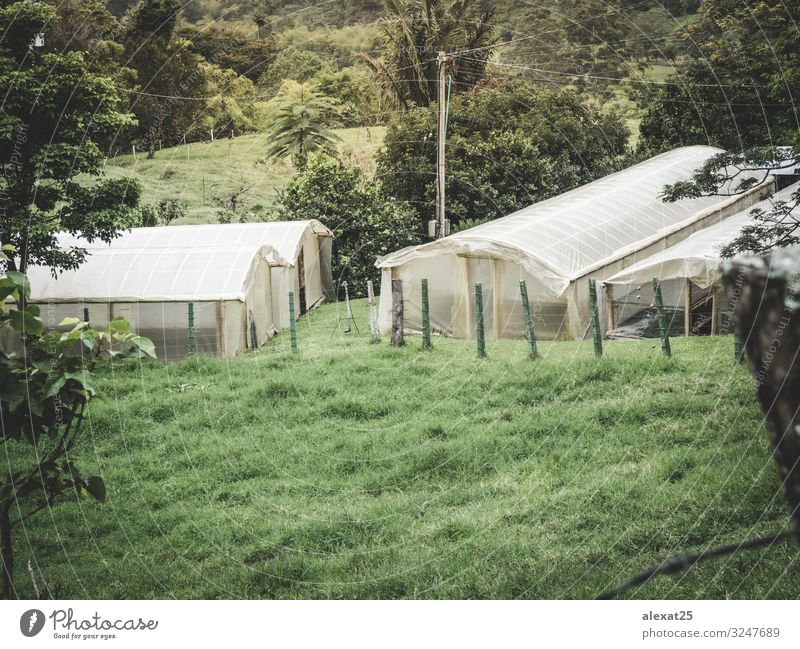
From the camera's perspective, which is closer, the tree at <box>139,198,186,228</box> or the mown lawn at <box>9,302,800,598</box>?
the mown lawn at <box>9,302,800,598</box>

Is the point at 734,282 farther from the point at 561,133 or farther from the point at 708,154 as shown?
the point at 561,133

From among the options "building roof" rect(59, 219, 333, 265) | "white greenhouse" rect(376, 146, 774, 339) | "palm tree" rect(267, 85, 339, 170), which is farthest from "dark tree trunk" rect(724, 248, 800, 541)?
"building roof" rect(59, 219, 333, 265)

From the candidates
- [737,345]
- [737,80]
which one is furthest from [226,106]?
[737,345]

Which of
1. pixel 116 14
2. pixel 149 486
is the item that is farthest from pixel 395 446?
pixel 116 14

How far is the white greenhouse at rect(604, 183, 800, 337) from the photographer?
3.53 meters

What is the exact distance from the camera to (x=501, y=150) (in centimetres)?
386

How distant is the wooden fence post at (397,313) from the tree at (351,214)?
0.78 ft

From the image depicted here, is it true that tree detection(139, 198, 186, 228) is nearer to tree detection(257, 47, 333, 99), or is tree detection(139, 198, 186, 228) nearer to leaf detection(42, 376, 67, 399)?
tree detection(257, 47, 333, 99)

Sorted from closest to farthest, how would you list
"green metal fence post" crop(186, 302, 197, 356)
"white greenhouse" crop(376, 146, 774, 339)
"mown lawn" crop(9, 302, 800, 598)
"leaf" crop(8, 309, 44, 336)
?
"leaf" crop(8, 309, 44, 336)
"mown lawn" crop(9, 302, 800, 598)
"green metal fence post" crop(186, 302, 197, 356)
"white greenhouse" crop(376, 146, 774, 339)

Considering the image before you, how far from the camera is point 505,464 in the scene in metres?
2.96

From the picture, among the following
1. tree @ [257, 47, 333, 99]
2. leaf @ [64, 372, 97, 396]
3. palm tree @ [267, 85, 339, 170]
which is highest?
tree @ [257, 47, 333, 99]

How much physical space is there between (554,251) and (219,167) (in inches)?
87.1

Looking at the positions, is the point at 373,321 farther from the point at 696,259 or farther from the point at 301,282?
the point at 696,259

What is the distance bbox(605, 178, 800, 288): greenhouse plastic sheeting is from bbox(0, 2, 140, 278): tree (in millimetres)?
2624
